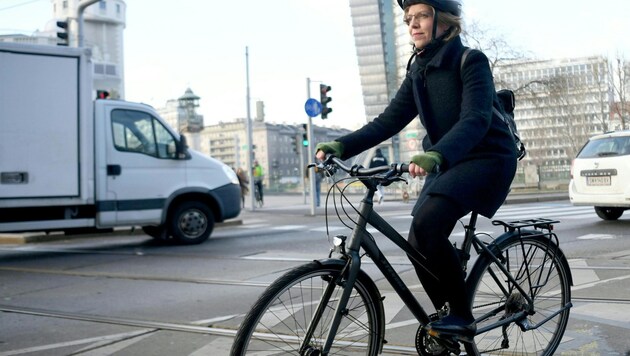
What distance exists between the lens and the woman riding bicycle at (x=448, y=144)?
2.95 m

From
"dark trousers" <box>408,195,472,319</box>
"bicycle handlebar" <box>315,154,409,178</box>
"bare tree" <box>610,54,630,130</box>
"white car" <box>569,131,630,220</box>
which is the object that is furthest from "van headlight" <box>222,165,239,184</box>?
"bare tree" <box>610,54,630,130</box>

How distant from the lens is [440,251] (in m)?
2.96

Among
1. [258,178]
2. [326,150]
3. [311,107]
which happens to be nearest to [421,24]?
[326,150]

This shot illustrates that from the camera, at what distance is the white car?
448 inches

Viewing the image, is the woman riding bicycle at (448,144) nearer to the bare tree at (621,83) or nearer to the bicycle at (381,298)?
the bicycle at (381,298)

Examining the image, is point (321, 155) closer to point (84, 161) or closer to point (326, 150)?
point (326, 150)

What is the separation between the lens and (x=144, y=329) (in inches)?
186

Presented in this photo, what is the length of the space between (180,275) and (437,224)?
201 inches

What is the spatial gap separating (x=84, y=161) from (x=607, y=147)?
8.32 m

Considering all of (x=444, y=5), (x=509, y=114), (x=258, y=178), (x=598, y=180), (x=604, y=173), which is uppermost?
(x=444, y=5)

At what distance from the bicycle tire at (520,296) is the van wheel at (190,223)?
27.3ft

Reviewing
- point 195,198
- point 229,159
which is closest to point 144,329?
point 195,198

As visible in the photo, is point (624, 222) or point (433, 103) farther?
point (624, 222)

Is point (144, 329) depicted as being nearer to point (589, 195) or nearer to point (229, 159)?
point (589, 195)
